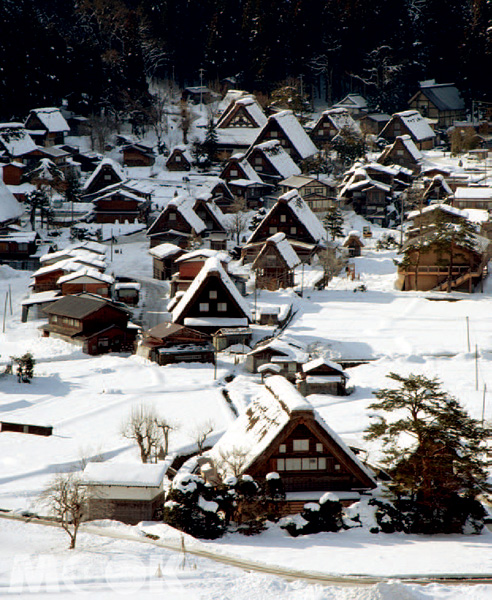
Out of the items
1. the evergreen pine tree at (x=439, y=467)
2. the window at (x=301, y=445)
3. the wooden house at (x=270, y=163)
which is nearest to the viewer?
the evergreen pine tree at (x=439, y=467)

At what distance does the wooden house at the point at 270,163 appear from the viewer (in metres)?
71.2

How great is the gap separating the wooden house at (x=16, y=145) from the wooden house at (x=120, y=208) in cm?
833

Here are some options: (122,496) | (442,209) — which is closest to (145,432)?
(122,496)

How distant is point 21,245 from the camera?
5891 cm

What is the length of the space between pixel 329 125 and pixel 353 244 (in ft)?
75.6

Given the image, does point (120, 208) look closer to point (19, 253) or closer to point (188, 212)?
point (188, 212)

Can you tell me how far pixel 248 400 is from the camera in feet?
118

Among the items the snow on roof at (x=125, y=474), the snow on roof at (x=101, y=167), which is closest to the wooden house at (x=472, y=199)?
the snow on roof at (x=101, y=167)

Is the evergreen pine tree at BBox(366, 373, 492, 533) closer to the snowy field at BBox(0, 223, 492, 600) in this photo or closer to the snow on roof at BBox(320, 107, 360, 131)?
the snowy field at BBox(0, 223, 492, 600)

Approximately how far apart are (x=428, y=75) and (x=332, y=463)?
225 feet

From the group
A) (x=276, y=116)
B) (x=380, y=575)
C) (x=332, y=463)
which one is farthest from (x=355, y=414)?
(x=276, y=116)

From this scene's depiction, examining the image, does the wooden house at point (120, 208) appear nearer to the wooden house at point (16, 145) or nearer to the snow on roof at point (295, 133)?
the wooden house at point (16, 145)

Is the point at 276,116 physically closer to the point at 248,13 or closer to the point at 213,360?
the point at 248,13

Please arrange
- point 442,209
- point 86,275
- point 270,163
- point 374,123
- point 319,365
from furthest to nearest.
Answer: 1. point 374,123
2. point 270,163
3. point 442,209
4. point 86,275
5. point 319,365
